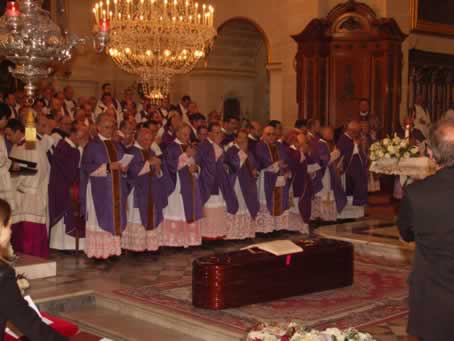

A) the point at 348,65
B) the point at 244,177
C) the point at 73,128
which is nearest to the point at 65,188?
the point at 73,128

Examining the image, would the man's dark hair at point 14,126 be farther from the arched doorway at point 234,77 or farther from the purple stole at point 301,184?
the arched doorway at point 234,77

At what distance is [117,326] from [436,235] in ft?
12.8

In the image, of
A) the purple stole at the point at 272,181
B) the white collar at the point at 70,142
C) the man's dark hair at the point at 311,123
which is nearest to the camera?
the white collar at the point at 70,142

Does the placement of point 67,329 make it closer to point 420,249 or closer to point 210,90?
point 420,249

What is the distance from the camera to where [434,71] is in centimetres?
1791

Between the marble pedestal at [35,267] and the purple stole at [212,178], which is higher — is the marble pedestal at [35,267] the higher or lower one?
the lower one

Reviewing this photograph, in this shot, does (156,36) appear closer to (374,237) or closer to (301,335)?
(374,237)

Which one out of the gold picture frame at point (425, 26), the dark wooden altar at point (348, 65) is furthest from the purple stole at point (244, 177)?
the gold picture frame at point (425, 26)

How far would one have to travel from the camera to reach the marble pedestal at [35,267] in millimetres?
8000

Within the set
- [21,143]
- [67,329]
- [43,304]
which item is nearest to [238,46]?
[21,143]

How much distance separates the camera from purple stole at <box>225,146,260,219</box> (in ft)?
35.8

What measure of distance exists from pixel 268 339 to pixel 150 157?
6.07 m

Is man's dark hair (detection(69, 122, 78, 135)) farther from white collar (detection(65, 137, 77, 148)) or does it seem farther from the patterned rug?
the patterned rug

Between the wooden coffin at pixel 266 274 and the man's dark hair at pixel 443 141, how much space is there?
3.44m
